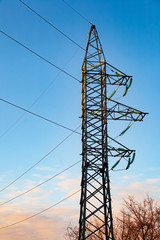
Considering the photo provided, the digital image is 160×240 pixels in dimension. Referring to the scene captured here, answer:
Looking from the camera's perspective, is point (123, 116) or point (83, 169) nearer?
point (83, 169)

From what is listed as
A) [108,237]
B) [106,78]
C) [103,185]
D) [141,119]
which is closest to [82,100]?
[106,78]

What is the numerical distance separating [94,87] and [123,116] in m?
2.93

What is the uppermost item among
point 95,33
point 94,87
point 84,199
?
point 95,33

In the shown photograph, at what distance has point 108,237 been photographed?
11.4 m

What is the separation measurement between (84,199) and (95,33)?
41.1ft

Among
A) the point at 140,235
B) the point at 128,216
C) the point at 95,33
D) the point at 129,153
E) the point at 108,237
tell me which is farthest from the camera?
the point at 128,216

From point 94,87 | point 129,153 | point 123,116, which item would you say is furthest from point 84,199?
point 94,87

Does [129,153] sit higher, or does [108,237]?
[129,153]

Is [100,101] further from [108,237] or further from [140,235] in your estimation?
[140,235]

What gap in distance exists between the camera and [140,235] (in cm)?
2769

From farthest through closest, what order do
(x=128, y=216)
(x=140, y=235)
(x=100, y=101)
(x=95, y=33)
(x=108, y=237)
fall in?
(x=128, y=216) < (x=140, y=235) < (x=95, y=33) < (x=100, y=101) < (x=108, y=237)

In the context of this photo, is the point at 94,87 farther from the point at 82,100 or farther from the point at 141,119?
the point at 141,119

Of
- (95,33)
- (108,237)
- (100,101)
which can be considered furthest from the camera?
(95,33)

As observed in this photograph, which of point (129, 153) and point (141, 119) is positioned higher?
point (141, 119)
